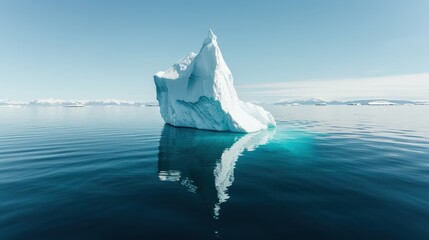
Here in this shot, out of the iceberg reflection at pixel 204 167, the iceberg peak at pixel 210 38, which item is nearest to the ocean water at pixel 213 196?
the iceberg reflection at pixel 204 167

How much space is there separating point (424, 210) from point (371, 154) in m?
8.65

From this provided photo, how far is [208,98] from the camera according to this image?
79.3 ft

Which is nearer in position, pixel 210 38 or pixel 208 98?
pixel 208 98

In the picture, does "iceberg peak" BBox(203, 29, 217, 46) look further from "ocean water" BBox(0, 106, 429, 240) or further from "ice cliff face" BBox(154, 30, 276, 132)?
"ocean water" BBox(0, 106, 429, 240)

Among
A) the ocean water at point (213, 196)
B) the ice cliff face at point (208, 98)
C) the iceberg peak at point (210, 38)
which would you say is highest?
the iceberg peak at point (210, 38)

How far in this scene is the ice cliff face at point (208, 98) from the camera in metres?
24.3

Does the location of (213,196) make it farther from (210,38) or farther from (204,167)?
(210,38)

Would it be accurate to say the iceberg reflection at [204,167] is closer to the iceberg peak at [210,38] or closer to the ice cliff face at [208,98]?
the ice cliff face at [208,98]

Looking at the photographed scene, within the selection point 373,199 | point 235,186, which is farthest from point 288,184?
point 373,199

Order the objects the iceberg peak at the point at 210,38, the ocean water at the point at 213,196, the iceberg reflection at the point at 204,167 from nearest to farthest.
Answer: the ocean water at the point at 213,196
the iceberg reflection at the point at 204,167
the iceberg peak at the point at 210,38

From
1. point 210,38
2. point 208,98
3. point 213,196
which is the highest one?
point 210,38

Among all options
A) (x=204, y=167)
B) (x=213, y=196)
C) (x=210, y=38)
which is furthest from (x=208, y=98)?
(x=213, y=196)

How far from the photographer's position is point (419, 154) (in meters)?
14.6

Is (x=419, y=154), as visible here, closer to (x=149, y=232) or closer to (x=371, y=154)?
(x=371, y=154)
